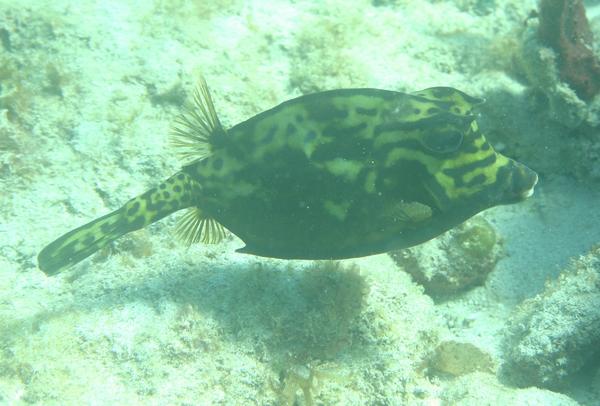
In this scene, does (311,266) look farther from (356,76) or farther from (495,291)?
(356,76)

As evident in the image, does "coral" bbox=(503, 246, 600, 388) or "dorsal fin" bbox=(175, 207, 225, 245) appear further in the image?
"dorsal fin" bbox=(175, 207, 225, 245)

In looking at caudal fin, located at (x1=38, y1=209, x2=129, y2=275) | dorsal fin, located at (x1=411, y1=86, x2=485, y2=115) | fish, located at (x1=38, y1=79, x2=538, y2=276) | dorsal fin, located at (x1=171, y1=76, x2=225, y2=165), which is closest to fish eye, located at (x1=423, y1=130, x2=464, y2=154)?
fish, located at (x1=38, y1=79, x2=538, y2=276)

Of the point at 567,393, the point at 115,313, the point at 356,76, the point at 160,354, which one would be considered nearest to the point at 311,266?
the point at 160,354

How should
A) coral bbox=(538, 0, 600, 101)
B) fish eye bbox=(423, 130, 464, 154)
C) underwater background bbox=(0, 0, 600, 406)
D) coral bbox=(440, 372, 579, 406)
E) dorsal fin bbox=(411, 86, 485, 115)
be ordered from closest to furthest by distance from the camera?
fish eye bbox=(423, 130, 464, 154) → dorsal fin bbox=(411, 86, 485, 115) → coral bbox=(440, 372, 579, 406) → underwater background bbox=(0, 0, 600, 406) → coral bbox=(538, 0, 600, 101)

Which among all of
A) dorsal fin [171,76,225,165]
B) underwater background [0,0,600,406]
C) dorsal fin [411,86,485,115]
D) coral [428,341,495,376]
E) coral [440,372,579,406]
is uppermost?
dorsal fin [411,86,485,115]

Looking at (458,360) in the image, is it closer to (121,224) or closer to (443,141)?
(443,141)

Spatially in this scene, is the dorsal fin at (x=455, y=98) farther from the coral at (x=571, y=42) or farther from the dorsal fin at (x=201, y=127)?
the coral at (x=571, y=42)

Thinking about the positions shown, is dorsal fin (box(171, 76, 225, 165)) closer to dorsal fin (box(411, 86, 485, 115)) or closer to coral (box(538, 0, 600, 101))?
dorsal fin (box(411, 86, 485, 115))
